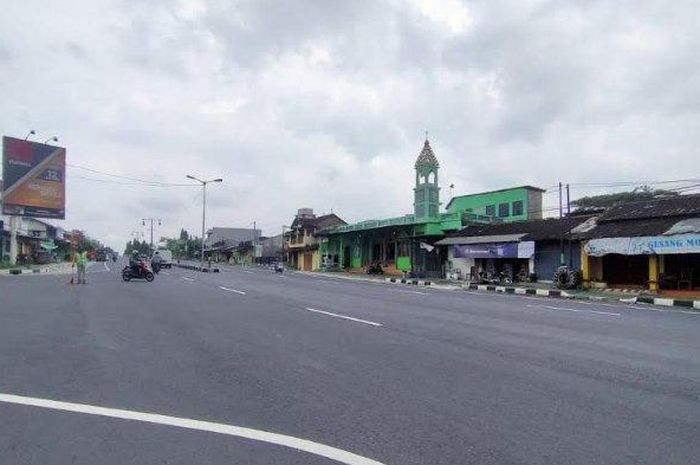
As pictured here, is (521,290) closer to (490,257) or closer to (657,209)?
(490,257)

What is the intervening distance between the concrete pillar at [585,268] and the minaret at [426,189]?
1429 centimetres

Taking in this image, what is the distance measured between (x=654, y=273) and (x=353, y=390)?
24.0 metres

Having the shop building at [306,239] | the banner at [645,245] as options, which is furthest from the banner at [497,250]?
the shop building at [306,239]

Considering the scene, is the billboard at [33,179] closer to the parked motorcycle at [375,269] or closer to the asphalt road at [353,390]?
the parked motorcycle at [375,269]

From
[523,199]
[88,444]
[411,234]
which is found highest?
[523,199]

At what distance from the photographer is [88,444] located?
416 centimetres

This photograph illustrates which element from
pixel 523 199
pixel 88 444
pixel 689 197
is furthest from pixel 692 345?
pixel 523 199

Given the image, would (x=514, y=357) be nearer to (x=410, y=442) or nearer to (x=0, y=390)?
(x=410, y=442)

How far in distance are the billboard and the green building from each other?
2527 centimetres

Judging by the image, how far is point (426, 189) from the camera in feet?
139

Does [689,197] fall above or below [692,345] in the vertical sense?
above

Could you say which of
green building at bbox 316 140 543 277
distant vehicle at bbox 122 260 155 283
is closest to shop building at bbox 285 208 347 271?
green building at bbox 316 140 543 277

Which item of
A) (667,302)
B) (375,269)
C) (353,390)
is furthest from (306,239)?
(353,390)

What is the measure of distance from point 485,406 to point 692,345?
626 cm
